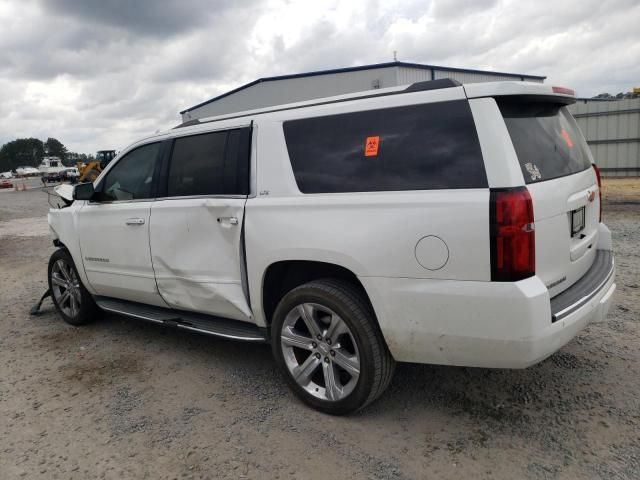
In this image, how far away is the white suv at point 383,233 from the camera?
2.51m

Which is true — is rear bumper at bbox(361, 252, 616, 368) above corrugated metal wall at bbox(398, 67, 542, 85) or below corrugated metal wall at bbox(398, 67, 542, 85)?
below

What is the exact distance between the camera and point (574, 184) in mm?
2938

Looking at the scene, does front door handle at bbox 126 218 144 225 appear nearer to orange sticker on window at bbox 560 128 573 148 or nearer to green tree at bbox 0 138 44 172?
orange sticker on window at bbox 560 128 573 148

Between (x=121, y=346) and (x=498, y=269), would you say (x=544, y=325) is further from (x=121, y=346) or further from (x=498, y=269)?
(x=121, y=346)

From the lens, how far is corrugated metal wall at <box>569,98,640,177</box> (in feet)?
52.1

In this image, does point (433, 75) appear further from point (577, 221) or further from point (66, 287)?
point (577, 221)

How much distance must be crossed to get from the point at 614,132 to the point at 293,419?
664 inches

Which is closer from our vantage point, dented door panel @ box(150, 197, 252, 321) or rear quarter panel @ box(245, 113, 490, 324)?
rear quarter panel @ box(245, 113, 490, 324)

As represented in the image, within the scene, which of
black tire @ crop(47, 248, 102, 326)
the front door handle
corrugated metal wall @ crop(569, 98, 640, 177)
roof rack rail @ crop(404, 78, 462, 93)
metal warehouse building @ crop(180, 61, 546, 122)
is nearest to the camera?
roof rack rail @ crop(404, 78, 462, 93)

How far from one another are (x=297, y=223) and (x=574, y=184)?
165 cm

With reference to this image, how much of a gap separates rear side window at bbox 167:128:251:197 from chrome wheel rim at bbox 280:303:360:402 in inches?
38.1

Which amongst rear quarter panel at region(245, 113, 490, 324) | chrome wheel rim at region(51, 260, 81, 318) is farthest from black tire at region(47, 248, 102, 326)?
rear quarter panel at region(245, 113, 490, 324)

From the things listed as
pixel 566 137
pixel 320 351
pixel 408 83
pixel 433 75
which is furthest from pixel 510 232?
pixel 433 75

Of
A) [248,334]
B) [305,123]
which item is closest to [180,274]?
[248,334]
